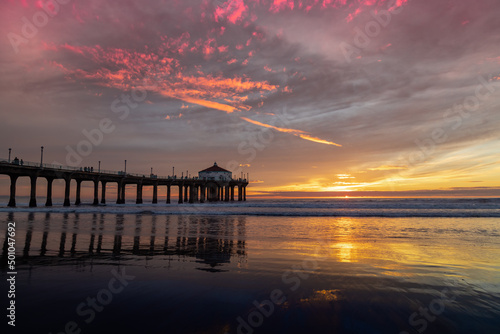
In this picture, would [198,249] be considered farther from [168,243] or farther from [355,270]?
[355,270]

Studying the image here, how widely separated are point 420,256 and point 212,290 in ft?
27.7

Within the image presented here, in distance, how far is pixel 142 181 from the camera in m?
79.6

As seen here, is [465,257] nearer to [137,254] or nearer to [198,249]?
[198,249]

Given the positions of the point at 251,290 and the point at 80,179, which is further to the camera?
the point at 80,179

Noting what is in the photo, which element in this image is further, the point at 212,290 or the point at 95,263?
the point at 95,263

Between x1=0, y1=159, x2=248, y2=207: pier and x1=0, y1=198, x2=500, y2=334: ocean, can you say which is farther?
x1=0, y1=159, x2=248, y2=207: pier

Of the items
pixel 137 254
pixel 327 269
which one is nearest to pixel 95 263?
pixel 137 254

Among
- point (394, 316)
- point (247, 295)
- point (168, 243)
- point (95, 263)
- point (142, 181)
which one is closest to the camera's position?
point (394, 316)

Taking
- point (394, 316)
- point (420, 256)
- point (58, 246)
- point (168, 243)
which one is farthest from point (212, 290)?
point (58, 246)

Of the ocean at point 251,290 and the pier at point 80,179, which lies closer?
the ocean at point 251,290

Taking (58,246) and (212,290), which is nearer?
(212,290)

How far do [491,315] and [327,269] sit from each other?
389 centimetres

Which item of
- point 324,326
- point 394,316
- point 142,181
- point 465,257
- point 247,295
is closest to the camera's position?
point 324,326

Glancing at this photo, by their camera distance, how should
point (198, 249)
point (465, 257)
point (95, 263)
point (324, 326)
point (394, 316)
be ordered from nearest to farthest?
point (324, 326), point (394, 316), point (95, 263), point (465, 257), point (198, 249)
